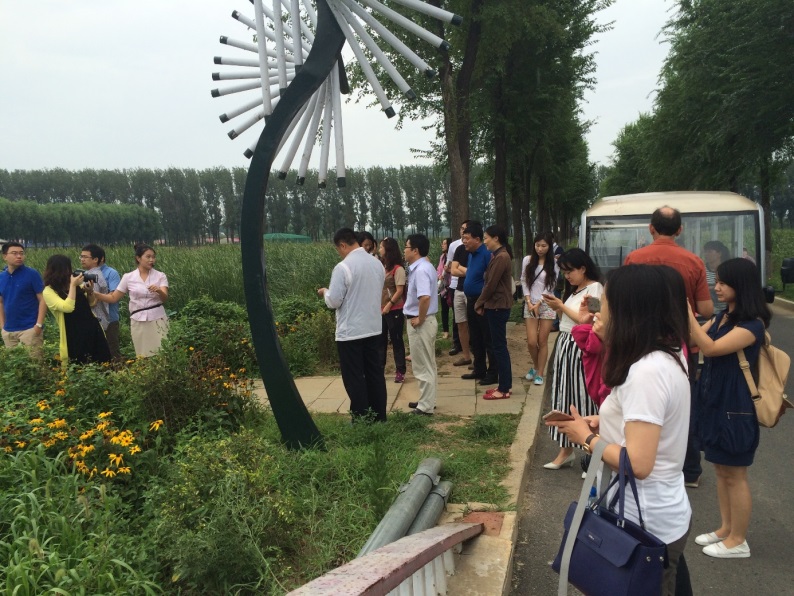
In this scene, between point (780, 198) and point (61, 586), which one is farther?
point (780, 198)

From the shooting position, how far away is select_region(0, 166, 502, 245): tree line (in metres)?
84.2

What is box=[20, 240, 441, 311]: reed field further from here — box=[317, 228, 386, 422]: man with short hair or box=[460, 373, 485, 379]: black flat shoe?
box=[317, 228, 386, 422]: man with short hair

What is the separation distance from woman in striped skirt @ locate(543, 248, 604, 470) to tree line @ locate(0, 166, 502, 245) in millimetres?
77610

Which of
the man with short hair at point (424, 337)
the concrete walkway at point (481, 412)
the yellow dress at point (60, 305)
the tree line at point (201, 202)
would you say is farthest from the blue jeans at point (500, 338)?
the tree line at point (201, 202)

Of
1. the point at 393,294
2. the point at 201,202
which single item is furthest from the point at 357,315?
the point at 201,202

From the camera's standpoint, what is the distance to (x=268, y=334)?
4.94 meters

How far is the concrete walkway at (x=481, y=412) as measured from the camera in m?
3.29

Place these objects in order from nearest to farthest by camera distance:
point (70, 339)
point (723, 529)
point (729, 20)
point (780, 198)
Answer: point (723, 529)
point (70, 339)
point (729, 20)
point (780, 198)

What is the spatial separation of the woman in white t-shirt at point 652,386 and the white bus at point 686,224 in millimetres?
6751

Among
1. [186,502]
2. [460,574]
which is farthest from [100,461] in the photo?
[460,574]

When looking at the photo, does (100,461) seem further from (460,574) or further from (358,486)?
(460,574)

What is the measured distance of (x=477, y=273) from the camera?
7.48 meters

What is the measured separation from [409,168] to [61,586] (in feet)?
371

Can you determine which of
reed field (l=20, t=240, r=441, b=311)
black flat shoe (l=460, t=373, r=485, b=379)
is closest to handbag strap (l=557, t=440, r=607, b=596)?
black flat shoe (l=460, t=373, r=485, b=379)
